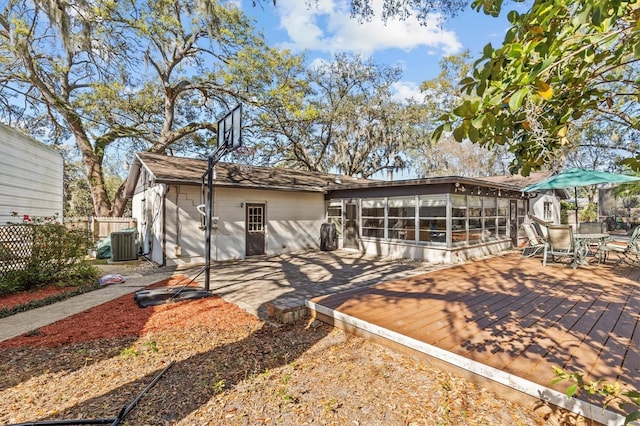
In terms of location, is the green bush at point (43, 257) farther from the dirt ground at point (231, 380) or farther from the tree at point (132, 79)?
the tree at point (132, 79)

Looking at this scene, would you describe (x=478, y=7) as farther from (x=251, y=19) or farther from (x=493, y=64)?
(x=251, y=19)

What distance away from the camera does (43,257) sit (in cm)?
608

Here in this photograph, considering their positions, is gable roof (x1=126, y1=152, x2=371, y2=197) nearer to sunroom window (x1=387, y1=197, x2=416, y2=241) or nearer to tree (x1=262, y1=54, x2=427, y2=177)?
sunroom window (x1=387, y1=197, x2=416, y2=241)

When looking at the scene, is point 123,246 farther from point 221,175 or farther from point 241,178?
point 241,178

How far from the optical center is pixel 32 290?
232 inches

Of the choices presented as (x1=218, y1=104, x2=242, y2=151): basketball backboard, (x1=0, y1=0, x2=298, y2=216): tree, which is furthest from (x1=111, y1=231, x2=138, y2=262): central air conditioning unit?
(x1=0, y1=0, x2=298, y2=216): tree

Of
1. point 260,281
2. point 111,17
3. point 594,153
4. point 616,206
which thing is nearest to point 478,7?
point 260,281

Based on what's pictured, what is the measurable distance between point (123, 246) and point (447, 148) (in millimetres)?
22596

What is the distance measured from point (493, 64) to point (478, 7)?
479mm

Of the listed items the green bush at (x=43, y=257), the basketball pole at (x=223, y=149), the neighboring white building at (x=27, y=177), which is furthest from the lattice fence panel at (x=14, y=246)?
the basketball pole at (x=223, y=149)

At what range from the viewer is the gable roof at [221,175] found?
8789 mm

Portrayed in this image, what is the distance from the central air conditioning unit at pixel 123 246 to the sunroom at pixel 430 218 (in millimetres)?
7364

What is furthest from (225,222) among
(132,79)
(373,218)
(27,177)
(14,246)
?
(132,79)

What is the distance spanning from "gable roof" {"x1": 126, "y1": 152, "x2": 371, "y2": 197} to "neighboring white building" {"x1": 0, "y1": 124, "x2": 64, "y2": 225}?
231cm
